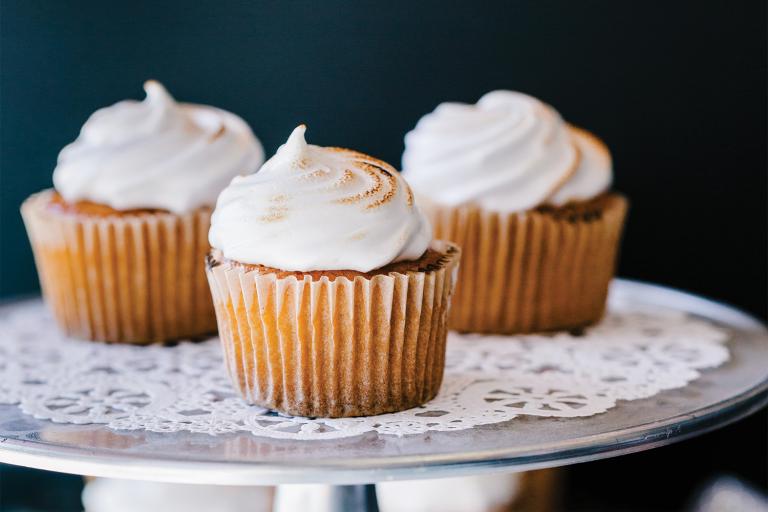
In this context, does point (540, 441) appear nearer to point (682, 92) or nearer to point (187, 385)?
point (187, 385)

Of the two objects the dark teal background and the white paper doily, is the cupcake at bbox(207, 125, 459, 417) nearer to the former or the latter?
the white paper doily

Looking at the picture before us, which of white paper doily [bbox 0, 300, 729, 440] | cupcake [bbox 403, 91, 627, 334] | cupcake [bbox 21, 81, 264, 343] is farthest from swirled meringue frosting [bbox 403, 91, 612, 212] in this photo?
cupcake [bbox 21, 81, 264, 343]

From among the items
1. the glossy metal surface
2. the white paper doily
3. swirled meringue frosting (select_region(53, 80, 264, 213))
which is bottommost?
the white paper doily

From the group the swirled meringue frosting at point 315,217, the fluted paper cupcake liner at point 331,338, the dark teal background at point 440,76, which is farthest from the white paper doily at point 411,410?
the dark teal background at point 440,76

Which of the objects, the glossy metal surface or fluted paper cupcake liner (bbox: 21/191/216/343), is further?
fluted paper cupcake liner (bbox: 21/191/216/343)

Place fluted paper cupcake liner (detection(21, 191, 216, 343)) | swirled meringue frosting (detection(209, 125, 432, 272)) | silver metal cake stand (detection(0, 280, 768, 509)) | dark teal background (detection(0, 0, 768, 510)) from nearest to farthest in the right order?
silver metal cake stand (detection(0, 280, 768, 509)) → swirled meringue frosting (detection(209, 125, 432, 272)) → fluted paper cupcake liner (detection(21, 191, 216, 343)) → dark teal background (detection(0, 0, 768, 510))

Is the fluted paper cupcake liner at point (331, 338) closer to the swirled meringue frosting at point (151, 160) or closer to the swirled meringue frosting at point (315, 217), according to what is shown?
the swirled meringue frosting at point (315, 217)

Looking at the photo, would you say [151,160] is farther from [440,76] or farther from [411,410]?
[440,76]

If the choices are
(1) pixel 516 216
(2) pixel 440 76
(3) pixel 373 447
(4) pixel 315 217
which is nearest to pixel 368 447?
(3) pixel 373 447
